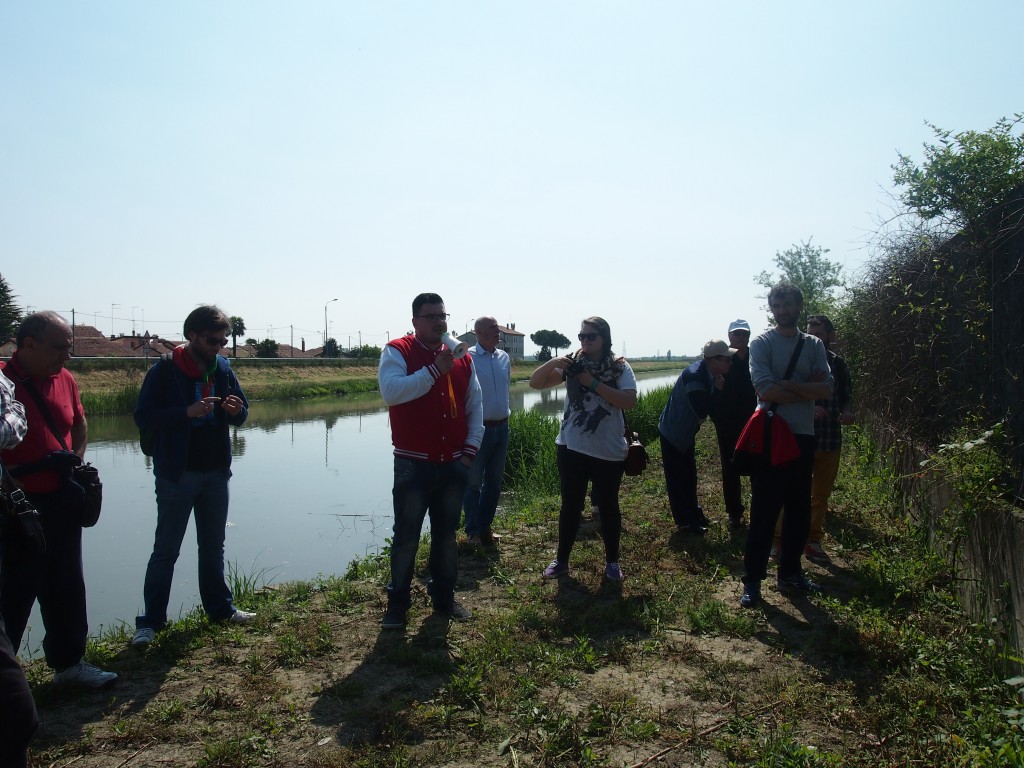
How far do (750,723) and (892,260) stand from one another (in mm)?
4115

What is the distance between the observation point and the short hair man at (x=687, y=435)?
5.38 meters

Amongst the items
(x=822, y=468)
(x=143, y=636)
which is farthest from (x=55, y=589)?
(x=822, y=468)

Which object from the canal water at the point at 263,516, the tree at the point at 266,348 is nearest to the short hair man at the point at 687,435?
the canal water at the point at 263,516

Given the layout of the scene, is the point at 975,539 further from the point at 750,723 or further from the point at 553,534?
the point at 553,534

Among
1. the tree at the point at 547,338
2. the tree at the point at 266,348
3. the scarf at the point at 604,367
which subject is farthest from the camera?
the tree at the point at 547,338

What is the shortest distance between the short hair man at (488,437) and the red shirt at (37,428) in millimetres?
2813

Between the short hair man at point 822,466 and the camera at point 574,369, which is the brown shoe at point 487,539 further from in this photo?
the short hair man at point 822,466

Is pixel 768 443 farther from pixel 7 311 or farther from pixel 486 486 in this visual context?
pixel 7 311

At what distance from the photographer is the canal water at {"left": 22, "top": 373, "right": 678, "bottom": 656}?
5.96 m

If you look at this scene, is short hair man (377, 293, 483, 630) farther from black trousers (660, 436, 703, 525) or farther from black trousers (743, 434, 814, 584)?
black trousers (660, 436, 703, 525)

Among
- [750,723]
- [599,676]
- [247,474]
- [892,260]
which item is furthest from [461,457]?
[247,474]

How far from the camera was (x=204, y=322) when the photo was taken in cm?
364

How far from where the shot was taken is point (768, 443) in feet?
12.4

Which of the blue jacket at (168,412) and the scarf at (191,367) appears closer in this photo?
the blue jacket at (168,412)
